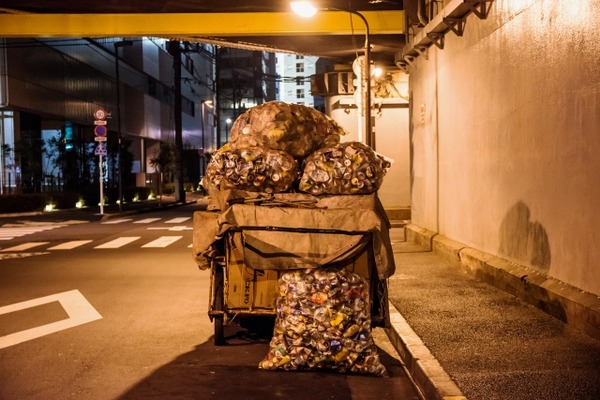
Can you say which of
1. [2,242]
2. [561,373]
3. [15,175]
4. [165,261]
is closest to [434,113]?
[165,261]

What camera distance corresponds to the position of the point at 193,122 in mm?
79438

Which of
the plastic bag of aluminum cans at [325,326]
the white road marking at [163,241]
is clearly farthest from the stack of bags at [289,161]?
the white road marking at [163,241]

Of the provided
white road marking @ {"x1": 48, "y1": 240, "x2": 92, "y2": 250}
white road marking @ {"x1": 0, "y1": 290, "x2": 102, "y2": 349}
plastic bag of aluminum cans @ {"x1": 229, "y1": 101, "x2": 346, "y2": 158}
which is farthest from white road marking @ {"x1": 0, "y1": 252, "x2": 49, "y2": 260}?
plastic bag of aluminum cans @ {"x1": 229, "y1": 101, "x2": 346, "y2": 158}

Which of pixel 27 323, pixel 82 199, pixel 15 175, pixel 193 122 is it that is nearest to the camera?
pixel 27 323

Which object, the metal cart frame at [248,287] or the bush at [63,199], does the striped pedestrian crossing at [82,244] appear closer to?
the metal cart frame at [248,287]

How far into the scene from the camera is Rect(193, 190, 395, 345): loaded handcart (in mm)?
6430

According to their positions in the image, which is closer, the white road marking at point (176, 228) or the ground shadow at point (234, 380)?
the ground shadow at point (234, 380)

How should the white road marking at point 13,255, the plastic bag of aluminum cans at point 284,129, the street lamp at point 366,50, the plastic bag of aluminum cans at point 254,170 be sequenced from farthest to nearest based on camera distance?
the white road marking at point 13,255 → the street lamp at point 366,50 → the plastic bag of aluminum cans at point 284,129 → the plastic bag of aluminum cans at point 254,170

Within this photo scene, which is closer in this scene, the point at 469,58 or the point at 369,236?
the point at 369,236

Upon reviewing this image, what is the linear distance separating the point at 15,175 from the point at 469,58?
29792 millimetres

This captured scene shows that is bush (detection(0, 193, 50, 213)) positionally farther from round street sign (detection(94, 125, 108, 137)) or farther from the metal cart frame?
the metal cart frame

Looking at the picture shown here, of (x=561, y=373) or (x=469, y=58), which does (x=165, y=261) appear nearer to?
(x=469, y=58)

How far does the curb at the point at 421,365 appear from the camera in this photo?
17.6 feet

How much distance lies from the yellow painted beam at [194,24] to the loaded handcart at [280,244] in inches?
492
